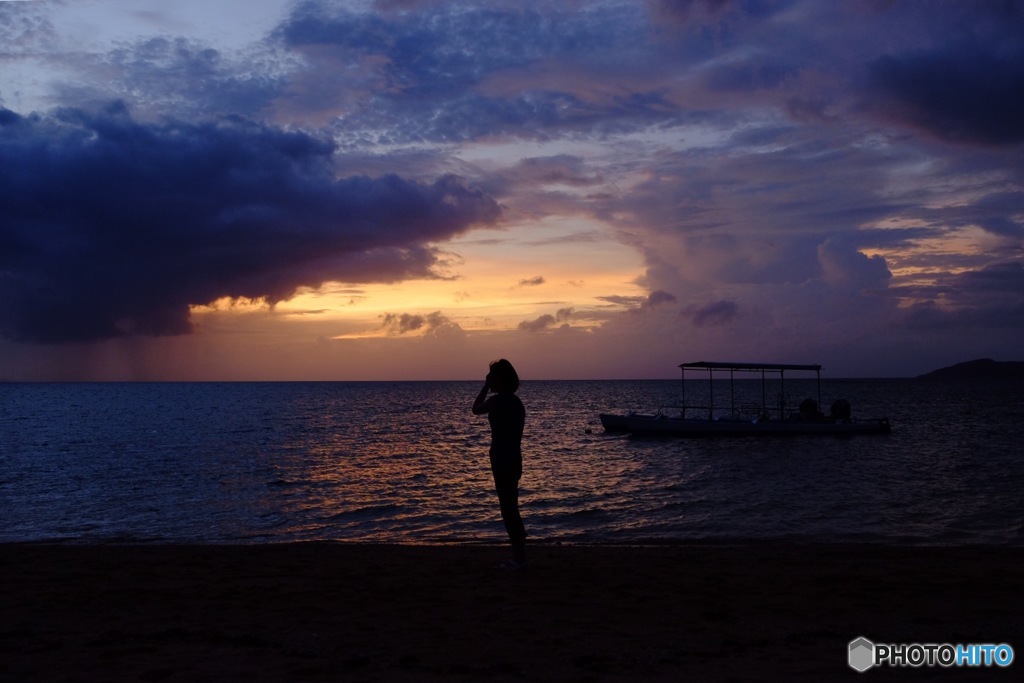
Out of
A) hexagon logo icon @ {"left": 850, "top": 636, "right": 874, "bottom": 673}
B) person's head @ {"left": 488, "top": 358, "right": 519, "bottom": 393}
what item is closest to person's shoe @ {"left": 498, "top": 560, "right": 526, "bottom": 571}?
person's head @ {"left": 488, "top": 358, "right": 519, "bottom": 393}

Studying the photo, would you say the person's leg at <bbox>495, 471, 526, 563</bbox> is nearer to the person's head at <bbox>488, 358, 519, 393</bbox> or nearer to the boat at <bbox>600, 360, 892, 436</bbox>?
the person's head at <bbox>488, 358, 519, 393</bbox>

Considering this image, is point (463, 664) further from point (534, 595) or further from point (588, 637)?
point (534, 595)

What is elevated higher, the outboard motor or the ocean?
the outboard motor

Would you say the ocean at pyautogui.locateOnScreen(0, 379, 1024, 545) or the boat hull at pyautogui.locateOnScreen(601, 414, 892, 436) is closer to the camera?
the ocean at pyautogui.locateOnScreen(0, 379, 1024, 545)

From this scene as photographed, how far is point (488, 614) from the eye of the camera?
8305mm

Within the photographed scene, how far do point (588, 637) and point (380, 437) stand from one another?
4531 centimetres

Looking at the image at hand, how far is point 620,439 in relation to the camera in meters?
50.5

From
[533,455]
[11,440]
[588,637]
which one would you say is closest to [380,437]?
[533,455]

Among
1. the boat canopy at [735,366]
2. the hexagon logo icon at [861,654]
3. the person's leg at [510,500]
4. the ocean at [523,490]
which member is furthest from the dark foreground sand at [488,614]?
the boat canopy at [735,366]

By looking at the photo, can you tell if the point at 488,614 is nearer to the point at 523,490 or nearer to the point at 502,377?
the point at 502,377

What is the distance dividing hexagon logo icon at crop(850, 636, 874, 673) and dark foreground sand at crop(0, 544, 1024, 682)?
4.7 inches

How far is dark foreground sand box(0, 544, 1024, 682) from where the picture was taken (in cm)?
640

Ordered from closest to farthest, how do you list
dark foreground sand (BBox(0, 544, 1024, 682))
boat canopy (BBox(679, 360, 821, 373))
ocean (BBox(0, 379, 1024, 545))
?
1. dark foreground sand (BBox(0, 544, 1024, 682))
2. ocean (BBox(0, 379, 1024, 545))
3. boat canopy (BBox(679, 360, 821, 373))

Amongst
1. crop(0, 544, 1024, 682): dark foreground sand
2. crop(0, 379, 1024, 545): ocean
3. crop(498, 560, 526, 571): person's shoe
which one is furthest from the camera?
crop(0, 379, 1024, 545): ocean
